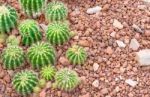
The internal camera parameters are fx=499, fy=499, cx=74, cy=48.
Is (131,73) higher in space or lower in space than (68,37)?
lower

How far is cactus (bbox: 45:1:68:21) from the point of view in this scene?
16.1ft

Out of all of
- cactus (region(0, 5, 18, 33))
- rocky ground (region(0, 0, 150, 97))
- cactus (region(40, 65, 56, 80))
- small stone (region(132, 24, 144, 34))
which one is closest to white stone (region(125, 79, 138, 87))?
rocky ground (region(0, 0, 150, 97))

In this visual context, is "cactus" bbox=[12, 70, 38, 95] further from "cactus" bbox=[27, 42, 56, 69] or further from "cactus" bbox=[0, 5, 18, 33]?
"cactus" bbox=[0, 5, 18, 33]

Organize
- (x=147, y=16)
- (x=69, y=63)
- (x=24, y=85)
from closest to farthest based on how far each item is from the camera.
Result: (x=24, y=85), (x=69, y=63), (x=147, y=16)

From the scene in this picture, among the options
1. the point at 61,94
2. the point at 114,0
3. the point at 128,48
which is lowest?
the point at 61,94

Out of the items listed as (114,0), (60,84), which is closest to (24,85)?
(60,84)

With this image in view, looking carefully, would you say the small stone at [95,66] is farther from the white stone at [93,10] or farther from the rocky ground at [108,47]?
the white stone at [93,10]

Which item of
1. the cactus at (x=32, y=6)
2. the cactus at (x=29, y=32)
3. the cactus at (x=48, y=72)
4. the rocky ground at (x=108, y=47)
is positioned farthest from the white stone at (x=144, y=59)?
the cactus at (x=32, y=6)

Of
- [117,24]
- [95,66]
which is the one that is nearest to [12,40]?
[95,66]

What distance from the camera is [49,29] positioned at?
480 cm

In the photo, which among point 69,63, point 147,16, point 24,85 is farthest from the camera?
point 147,16

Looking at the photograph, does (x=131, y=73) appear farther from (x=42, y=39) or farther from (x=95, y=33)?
(x=42, y=39)

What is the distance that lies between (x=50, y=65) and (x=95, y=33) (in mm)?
615

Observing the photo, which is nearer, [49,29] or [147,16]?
[49,29]
